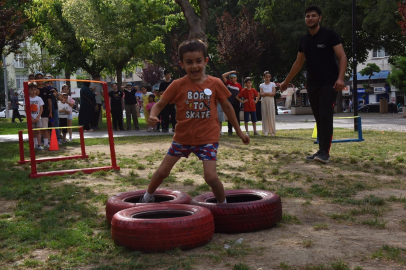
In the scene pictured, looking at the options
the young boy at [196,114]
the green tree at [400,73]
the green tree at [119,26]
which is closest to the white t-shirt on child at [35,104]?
the young boy at [196,114]

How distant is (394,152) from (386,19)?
18117mm

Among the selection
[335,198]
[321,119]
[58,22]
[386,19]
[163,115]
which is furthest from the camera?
[58,22]

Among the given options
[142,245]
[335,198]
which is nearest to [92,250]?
[142,245]

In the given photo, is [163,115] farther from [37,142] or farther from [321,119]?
[321,119]

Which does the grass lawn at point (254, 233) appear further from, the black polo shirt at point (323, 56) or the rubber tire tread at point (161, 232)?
the black polo shirt at point (323, 56)

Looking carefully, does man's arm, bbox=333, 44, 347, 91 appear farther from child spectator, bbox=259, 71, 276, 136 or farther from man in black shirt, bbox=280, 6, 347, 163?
child spectator, bbox=259, 71, 276, 136

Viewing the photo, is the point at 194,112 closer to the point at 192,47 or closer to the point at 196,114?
the point at 196,114

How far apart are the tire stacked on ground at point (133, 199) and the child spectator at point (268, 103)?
978 centimetres

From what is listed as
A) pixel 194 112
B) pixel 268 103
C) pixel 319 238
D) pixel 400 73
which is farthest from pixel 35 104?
pixel 400 73

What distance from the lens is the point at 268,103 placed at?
14.4m

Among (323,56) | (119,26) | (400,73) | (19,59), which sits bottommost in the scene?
(323,56)

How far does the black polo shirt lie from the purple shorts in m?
3.97

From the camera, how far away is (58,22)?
2838 cm

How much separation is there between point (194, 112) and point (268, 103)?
10.5 meters
